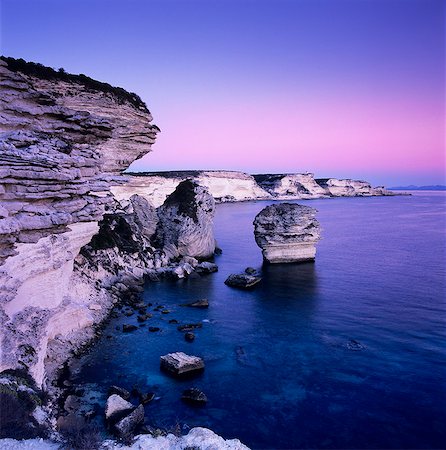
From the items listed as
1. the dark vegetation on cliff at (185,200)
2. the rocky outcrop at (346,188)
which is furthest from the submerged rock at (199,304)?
the rocky outcrop at (346,188)

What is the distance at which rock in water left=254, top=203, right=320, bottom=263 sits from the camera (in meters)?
37.4

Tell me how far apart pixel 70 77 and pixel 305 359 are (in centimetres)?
1864

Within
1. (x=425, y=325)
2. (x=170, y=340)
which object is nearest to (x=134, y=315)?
(x=170, y=340)

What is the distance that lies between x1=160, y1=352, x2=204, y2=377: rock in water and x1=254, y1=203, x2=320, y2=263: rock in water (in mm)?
20746

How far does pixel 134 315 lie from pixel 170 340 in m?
4.75

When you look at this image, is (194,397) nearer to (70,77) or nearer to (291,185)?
(70,77)

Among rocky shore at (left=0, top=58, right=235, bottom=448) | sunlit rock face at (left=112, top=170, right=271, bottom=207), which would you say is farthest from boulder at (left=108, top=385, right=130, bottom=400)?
sunlit rock face at (left=112, top=170, right=271, bottom=207)

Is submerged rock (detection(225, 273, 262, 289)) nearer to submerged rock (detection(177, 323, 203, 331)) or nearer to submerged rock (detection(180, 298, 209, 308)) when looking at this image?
submerged rock (detection(180, 298, 209, 308))

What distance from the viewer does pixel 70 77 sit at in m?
21.4

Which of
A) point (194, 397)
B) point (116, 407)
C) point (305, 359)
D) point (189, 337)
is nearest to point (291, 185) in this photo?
point (189, 337)

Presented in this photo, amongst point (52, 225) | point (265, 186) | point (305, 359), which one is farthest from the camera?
point (265, 186)

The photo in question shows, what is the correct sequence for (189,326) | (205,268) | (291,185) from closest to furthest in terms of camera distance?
(189,326) < (205,268) < (291,185)

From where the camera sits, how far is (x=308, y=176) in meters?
166

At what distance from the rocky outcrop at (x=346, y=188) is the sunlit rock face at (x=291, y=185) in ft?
37.5
